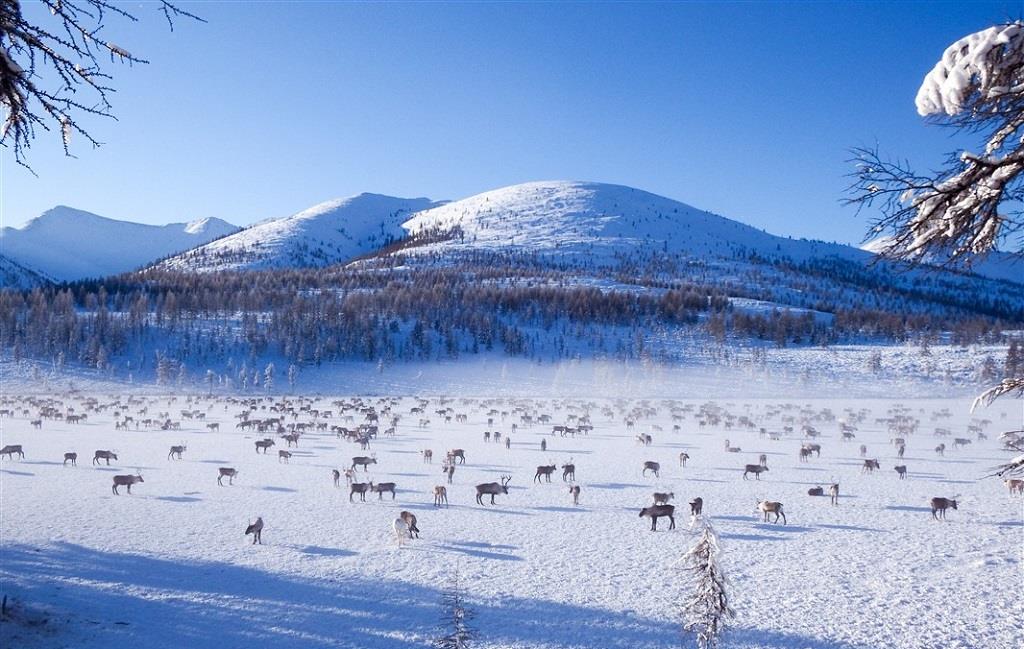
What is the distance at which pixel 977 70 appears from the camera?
4.69 metres

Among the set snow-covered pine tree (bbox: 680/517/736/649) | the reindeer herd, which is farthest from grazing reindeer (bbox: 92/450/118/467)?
snow-covered pine tree (bbox: 680/517/736/649)

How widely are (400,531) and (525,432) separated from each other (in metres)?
27.5

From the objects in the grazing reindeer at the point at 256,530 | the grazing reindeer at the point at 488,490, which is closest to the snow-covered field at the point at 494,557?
the grazing reindeer at the point at 256,530

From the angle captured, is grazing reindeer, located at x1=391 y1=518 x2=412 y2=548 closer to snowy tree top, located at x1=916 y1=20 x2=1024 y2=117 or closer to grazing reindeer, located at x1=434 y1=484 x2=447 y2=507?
grazing reindeer, located at x1=434 y1=484 x2=447 y2=507

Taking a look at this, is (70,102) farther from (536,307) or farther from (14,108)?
(536,307)

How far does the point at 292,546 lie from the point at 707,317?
435 feet

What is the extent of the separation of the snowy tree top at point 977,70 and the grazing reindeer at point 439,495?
17455mm

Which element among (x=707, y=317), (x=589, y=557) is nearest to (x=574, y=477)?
(x=589, y=557)

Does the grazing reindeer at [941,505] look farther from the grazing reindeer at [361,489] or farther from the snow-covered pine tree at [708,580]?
the grazing reindeer at [361,489]

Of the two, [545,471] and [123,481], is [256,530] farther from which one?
[545,471]

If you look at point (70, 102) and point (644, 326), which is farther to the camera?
point (644, 326)

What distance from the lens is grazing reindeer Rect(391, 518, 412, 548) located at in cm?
1535

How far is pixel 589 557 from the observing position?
48.3 ft

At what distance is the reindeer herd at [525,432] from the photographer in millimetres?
20612
